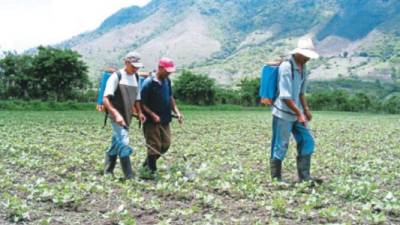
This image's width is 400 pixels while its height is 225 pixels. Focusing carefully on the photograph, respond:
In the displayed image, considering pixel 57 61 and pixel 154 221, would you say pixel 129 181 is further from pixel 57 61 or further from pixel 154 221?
pixel 57 61

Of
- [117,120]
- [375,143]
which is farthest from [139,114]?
[375,143]

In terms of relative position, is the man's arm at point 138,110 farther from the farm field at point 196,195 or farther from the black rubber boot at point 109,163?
the farm field at point 196,195

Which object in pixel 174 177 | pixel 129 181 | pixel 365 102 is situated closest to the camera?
pixel 129 181

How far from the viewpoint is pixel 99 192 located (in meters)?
8.24

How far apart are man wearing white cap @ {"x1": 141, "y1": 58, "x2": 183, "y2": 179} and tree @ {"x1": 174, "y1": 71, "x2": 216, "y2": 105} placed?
67.7m

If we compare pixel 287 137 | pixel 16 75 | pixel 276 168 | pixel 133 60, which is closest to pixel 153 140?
pixel 133 60

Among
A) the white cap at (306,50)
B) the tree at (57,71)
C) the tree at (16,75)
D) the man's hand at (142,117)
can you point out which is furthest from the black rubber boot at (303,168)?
the tree at (16,75)

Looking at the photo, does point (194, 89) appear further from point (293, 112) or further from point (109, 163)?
point (293, 112)

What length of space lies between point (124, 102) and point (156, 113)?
2.23 feet

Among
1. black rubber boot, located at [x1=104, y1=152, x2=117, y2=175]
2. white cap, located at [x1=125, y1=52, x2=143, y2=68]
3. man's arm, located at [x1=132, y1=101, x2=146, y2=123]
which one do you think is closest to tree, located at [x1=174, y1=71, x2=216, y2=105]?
black rubber boot, located at [x1=104, y1=152, x2=117, y2=175]

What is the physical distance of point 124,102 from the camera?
9.71m

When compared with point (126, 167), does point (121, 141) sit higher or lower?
higher

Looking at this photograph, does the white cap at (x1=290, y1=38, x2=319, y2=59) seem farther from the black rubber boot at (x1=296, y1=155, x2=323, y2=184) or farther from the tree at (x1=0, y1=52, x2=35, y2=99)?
the tree at (x1=0, y1=52, x2=35, y2=99)

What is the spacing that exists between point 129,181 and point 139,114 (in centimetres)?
134
